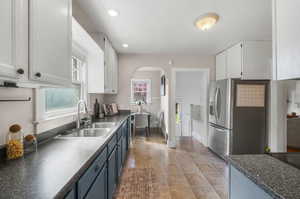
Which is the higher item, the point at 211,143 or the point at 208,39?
the point at 208,39

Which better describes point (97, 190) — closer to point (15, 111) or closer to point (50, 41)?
point (15, 111)

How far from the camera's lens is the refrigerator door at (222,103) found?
3098 millimetres

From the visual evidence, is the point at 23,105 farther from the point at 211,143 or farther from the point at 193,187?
the point at 211,143

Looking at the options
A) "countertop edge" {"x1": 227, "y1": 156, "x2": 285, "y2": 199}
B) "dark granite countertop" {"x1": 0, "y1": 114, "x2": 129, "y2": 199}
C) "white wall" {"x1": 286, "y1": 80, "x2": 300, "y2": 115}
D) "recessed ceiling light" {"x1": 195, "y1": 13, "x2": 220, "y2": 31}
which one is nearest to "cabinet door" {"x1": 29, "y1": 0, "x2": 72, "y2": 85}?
"dark granite countertop" {"x1": 0, "y1": 114, "x2": 129, "y2": 199}

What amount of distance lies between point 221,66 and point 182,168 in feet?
8.20

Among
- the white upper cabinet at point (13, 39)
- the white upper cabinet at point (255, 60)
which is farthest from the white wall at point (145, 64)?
the white upper cabinet at point (13, 39)

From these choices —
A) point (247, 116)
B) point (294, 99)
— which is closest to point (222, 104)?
point (247, 116)

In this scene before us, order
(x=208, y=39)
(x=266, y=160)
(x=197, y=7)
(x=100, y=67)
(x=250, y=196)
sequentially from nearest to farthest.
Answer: (x=250, y=196)
(x=266, y=160)
(x=197, y=7)
(x=100, y=67)
(x=208, y=39)

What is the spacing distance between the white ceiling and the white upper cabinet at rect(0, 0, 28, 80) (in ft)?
4.45

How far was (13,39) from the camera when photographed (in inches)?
29.7

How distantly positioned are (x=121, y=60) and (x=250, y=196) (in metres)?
3.86

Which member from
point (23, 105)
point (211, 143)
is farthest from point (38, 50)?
point (211, 143)

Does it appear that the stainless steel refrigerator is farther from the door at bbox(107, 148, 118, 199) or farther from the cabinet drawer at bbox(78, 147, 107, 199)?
the cabinet drawer at bbox(78, 147, 107, 199)

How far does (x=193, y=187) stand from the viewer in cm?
227
